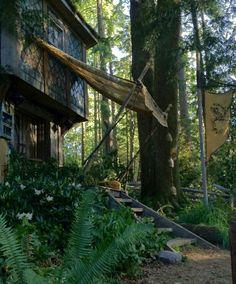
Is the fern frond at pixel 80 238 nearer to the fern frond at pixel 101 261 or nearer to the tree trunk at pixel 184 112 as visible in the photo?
the fern frond at pixel 101 261

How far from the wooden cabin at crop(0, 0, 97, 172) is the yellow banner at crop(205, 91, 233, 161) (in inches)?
157

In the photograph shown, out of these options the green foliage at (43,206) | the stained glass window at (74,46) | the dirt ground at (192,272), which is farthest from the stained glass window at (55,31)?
the dirt ground at (192,272)

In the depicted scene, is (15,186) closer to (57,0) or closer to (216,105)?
(216,105)

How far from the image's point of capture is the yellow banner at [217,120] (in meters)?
10.1

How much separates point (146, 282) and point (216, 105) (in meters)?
5.73

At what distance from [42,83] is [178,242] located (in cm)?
549

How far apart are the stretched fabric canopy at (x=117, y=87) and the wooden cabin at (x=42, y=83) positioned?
2.54ft

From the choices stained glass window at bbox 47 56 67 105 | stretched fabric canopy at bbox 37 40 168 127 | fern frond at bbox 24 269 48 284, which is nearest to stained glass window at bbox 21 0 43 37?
stretched fabric canopy at bbox 37 40 168 127

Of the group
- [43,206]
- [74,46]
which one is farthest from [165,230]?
[74,46]

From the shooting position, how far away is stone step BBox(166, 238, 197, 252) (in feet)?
24.1

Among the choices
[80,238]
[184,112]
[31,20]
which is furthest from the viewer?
[184,112]

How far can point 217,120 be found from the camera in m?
10.1

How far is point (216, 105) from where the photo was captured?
10.2 metres

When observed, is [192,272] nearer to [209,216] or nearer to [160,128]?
[209,216]
